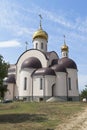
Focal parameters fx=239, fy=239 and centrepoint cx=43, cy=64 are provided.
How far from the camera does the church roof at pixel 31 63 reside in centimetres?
4519

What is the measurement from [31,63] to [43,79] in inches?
178

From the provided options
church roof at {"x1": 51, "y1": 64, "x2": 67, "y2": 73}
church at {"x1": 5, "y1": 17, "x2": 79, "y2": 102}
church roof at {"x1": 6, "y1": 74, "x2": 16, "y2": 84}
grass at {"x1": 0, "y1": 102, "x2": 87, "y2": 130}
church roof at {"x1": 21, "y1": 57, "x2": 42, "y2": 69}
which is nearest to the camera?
grass at {"x1": 0, "y1": 102, "x2": 87, "y2": 130}

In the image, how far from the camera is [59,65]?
44.7 m

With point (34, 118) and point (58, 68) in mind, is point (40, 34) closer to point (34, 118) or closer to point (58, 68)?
point (58, 68)

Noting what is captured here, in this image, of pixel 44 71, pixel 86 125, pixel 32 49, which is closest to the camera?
pixel 86 125

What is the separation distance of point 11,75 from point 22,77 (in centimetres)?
615

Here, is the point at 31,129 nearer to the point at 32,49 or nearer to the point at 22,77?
the point at 22,77

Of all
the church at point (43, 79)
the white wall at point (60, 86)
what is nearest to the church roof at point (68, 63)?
the church at point (43, 79)

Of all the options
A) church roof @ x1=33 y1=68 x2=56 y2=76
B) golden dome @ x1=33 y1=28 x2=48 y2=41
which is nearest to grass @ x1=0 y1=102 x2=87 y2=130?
church roof @ x1=33 y1=68 x2=56 y2=76

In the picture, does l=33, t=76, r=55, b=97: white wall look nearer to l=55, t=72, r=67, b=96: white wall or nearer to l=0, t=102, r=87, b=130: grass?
l=55, t=72, r=67, b=96: white wall

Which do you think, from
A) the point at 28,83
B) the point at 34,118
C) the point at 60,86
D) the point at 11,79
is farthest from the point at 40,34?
the point at 34,118

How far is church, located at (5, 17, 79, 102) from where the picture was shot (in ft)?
141

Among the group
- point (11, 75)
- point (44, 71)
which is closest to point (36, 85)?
point (44, 71)

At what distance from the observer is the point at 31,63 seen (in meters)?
45.4
